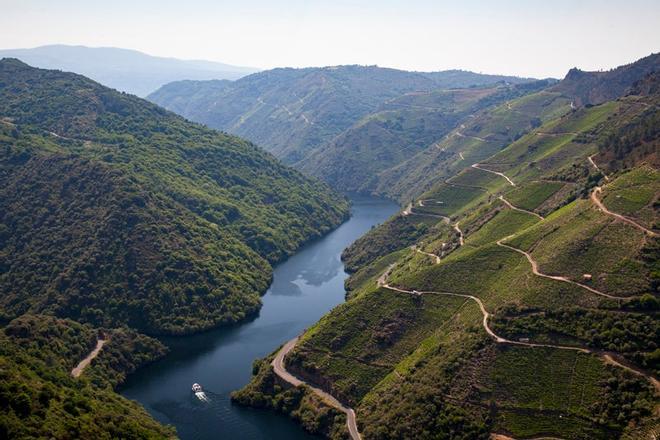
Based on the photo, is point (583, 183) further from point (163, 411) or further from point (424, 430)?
point (163, 411)

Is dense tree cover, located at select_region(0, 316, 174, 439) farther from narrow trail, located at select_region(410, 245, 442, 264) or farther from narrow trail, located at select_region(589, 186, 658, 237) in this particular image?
narrow trail, located at select_region(589, 186, 658, 237)

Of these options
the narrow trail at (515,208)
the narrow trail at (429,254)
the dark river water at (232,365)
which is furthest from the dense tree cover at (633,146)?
the dark river water at (232,365)

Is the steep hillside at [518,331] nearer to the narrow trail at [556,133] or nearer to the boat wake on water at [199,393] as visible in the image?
the boat wake on water at [199,393]

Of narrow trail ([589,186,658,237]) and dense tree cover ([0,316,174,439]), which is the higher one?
narrow trail ([589,186,658,237])

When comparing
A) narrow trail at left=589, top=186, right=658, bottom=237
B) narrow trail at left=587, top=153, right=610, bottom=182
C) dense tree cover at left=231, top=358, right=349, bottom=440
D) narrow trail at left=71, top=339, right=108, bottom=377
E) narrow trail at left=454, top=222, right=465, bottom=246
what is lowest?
dense tree cover at left=231, top=358, right=349, bottom=440

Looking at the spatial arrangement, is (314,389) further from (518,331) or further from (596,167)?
(596,167)

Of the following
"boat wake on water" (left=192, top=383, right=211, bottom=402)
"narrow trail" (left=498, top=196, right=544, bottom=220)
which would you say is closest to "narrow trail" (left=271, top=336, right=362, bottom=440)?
"boat wake on water" (left=192, top=383, right=211, bottom=402)
